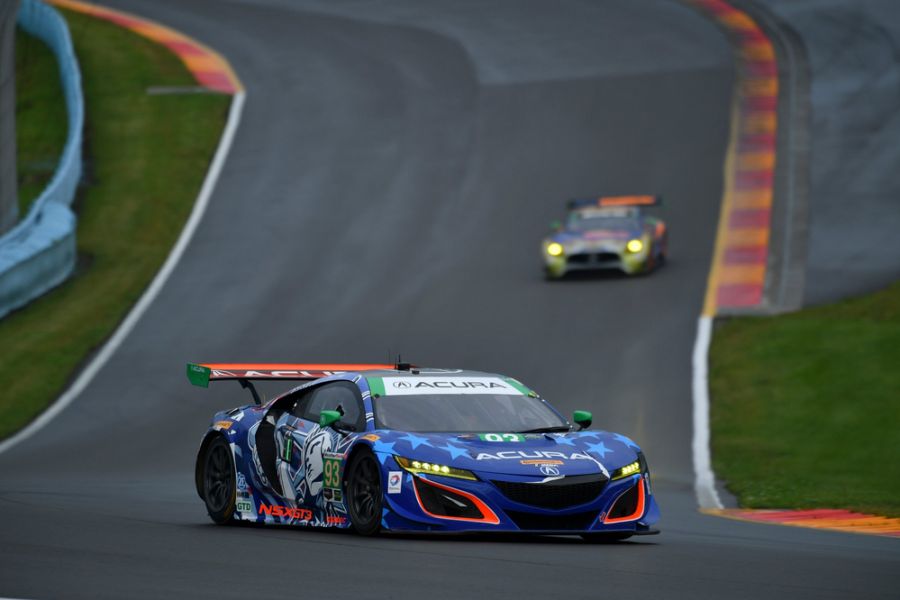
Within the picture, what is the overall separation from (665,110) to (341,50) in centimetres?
1093

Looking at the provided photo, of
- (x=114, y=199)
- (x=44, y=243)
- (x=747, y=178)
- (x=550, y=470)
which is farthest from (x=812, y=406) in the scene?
(x=114, y=199)

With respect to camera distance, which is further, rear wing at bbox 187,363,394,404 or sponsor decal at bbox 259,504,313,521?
rear wing at bbox 187,363,394,404

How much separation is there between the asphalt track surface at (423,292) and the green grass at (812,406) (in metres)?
0.71

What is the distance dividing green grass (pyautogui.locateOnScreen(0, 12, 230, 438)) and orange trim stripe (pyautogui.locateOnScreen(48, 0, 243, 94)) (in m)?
0.47

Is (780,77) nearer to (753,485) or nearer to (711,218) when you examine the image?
(711,218)

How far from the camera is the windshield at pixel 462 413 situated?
11.7 metres

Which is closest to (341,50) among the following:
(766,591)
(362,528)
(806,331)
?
(806,331)

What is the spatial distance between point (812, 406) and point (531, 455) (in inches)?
412

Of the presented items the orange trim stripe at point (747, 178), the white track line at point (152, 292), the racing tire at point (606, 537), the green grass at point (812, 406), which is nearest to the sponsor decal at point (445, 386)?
the racing tire at point (606, 537)

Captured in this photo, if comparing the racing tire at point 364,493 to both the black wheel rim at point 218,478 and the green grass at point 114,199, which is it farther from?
the green grass at point 114,199

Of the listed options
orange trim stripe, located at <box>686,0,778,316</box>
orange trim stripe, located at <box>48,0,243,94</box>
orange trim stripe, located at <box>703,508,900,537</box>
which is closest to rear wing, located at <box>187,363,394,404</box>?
orange trim stripe, located at <box>703,508,900,537</box>

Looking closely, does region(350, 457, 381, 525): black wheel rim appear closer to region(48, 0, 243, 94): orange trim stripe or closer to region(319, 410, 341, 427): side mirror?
region(319, 410, 341, 427): side mirror

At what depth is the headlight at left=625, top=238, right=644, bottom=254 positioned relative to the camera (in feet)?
95.7

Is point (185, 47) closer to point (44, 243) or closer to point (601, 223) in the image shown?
point (44, 243)
